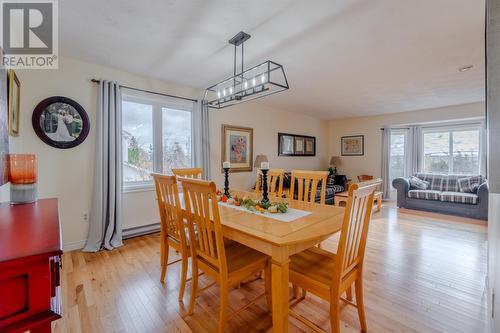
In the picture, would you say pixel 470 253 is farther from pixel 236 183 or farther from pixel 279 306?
pixel 236 183

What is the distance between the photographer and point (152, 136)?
11.9 feet

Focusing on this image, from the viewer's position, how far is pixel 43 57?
2617mm

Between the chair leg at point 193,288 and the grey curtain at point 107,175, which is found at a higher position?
the grey curtain at point 107,175

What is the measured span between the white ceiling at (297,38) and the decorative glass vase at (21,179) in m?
1.34

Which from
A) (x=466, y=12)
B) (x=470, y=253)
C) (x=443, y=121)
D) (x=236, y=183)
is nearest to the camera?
(x=466, y=12)

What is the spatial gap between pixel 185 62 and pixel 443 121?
5998mm

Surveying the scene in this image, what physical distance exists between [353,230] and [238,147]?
3472 millimetres

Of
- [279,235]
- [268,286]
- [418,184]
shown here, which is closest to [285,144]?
[418,184]

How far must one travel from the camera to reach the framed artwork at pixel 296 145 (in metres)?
5.64

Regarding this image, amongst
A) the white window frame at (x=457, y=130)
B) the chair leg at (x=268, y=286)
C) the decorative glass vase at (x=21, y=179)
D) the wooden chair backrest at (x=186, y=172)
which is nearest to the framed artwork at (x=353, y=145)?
the white window frame at (x=457, y=130)

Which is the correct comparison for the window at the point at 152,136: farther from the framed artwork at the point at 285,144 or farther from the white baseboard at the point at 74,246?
the framed artwork at the point at 285,144

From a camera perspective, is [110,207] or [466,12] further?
[110,207]

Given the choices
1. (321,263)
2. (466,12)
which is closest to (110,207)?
(321,263)

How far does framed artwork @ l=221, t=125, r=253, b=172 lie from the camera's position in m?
4.41
